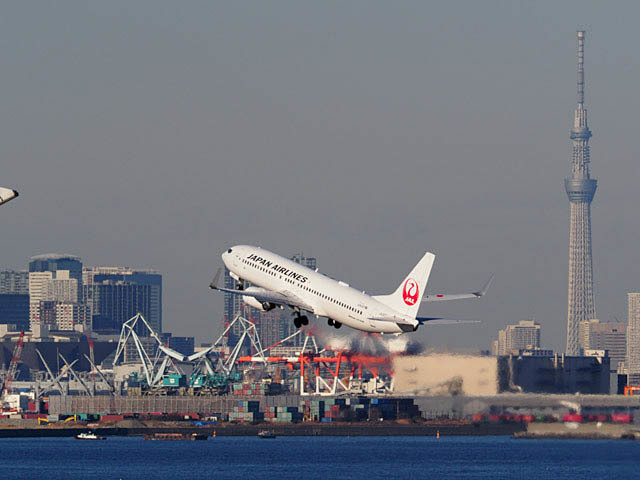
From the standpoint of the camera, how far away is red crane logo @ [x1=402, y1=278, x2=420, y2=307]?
135375mm

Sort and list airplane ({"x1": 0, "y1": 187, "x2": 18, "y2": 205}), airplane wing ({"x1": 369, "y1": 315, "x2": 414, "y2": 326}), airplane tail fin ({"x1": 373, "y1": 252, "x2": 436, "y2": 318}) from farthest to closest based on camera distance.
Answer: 1. airplane tail fin ({"x1": 373, "y1": 252, "x2": 436, "y2": 318})
2. airplane wing ({"x1": 369, "y1": 315, "x2": 414, "y2": 326})
3. airplane ({"x1": 0, "y1": 187, "x2": 18, "y2": 205})

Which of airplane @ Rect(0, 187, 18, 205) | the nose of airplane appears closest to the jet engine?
the nose of airplane

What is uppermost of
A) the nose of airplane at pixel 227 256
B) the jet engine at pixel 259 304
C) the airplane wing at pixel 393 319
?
the nose of airplane at pixel 227 256

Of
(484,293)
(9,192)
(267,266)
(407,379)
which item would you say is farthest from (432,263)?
(407,379)

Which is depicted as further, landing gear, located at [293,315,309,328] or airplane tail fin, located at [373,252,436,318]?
landing gear, located at [293,315,309,328]

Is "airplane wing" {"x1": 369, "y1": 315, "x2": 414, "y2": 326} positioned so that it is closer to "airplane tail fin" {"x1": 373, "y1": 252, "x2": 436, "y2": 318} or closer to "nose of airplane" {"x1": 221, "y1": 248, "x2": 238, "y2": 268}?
"airplane tail fin" {"x1": 373, "y1": 252, "x2": 436, "y2": 318}

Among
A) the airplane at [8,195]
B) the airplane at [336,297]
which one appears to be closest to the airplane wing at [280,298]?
the airplane at [336,297]

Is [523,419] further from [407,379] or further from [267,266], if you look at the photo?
[267,266]

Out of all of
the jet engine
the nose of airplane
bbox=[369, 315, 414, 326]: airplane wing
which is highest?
the nose of airplane

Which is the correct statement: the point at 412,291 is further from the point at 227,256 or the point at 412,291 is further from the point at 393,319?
the point at 227,256

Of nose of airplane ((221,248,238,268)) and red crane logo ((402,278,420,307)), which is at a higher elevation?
nose of airplane ((221,248,238,268))

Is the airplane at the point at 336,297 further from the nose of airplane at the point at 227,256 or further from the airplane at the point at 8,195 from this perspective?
the airplane at the point at 8,195

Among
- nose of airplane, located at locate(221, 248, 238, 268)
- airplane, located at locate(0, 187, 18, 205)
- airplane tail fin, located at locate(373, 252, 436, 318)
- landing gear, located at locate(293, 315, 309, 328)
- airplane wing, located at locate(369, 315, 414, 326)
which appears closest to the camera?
airplane, located at locate(0, 187, 18, 205)

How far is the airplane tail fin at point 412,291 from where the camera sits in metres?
135
